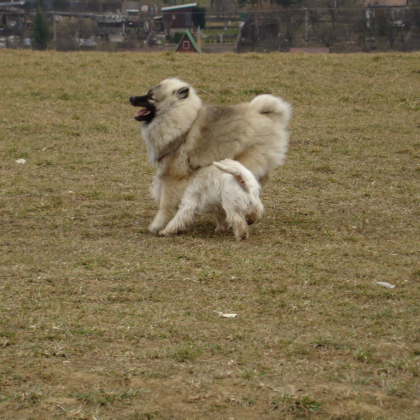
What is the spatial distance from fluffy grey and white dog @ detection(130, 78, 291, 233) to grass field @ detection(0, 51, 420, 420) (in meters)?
0.61

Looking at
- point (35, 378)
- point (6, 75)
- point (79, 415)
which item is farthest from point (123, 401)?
point (6, 75)

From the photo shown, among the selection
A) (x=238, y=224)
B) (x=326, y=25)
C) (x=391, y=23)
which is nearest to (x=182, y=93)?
(x=238, y=224)

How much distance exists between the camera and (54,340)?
402 centimetres

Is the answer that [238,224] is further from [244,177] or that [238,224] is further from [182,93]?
[182,93]

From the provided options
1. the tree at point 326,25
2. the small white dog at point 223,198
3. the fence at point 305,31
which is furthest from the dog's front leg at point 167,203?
the tree at point 326,25

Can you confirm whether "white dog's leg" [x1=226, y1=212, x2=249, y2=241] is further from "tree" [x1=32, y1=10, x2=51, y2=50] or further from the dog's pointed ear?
"tree" [x1=32, y1=10, x2=51, y2=50]

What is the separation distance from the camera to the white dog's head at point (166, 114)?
260 inches

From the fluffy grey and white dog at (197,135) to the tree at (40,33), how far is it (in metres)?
15.6

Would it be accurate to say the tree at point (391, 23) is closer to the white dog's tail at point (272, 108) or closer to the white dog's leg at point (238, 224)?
the white dog's tail at point (272, 108)

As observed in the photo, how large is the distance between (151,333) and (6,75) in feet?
41.9

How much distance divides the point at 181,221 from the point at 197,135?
90cm

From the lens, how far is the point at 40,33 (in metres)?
21.5

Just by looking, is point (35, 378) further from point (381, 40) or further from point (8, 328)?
point (381, 40)

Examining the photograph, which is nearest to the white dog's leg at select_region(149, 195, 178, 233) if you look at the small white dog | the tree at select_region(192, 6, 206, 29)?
the small white dog
